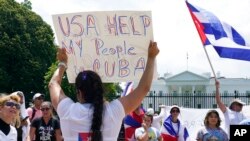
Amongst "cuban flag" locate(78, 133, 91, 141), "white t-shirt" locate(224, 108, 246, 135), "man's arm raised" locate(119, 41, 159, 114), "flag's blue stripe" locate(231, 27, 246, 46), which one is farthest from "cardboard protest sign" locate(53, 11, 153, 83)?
"flag's blue stripe" locate(231, 27, 246, 46)

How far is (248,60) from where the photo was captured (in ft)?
33.0

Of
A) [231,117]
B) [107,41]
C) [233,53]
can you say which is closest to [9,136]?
[107,41]

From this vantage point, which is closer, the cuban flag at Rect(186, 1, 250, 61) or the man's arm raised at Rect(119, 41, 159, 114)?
the man's arm raised at Rect(119, 41, 159, 114)

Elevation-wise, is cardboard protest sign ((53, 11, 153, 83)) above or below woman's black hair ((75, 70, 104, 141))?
above

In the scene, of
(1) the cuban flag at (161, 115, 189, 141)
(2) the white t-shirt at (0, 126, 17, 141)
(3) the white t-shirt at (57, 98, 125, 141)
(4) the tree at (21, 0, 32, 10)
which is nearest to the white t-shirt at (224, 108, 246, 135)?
(1) the cuban flag at (161, 115, 189, 141)

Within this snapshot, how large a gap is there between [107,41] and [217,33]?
18.3ft

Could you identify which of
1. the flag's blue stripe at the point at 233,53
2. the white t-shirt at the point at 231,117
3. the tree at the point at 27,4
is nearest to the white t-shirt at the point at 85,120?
the white t-shirt at the point at 231,117

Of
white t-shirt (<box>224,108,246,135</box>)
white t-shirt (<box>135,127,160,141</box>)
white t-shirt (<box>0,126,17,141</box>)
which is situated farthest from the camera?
white t-shirt (<box>135,127,160,141</box>)

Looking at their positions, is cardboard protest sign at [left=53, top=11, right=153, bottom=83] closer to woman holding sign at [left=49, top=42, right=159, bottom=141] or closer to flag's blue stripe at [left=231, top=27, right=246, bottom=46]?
woman holding sign at [left=49, top=42, right=159, bottom=141]

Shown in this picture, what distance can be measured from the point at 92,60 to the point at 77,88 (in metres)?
1.31

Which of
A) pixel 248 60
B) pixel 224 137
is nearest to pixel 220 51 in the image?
pixel 248 60

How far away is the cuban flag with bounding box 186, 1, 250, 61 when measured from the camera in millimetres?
10211

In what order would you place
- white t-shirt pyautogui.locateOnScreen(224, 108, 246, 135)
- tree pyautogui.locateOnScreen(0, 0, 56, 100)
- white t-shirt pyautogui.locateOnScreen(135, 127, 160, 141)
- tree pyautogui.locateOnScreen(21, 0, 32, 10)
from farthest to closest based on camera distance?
tree pyautogui.locateOnScreen(21, 0, 32, 10) → tree pyautogui.locateOnScreen(0, 0, 56, 100) → white t-shirt pyautogui.locateOnScreen(135, 127, 160, 141) → white t-shirt pyautogui.locateOnScreen(224, 108, 246, 135)

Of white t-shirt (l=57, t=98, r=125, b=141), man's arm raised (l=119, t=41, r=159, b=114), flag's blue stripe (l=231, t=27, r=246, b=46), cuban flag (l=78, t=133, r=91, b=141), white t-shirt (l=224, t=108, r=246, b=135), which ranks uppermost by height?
flag's blue stripe (l=231, t=27, r=246, b=46)
